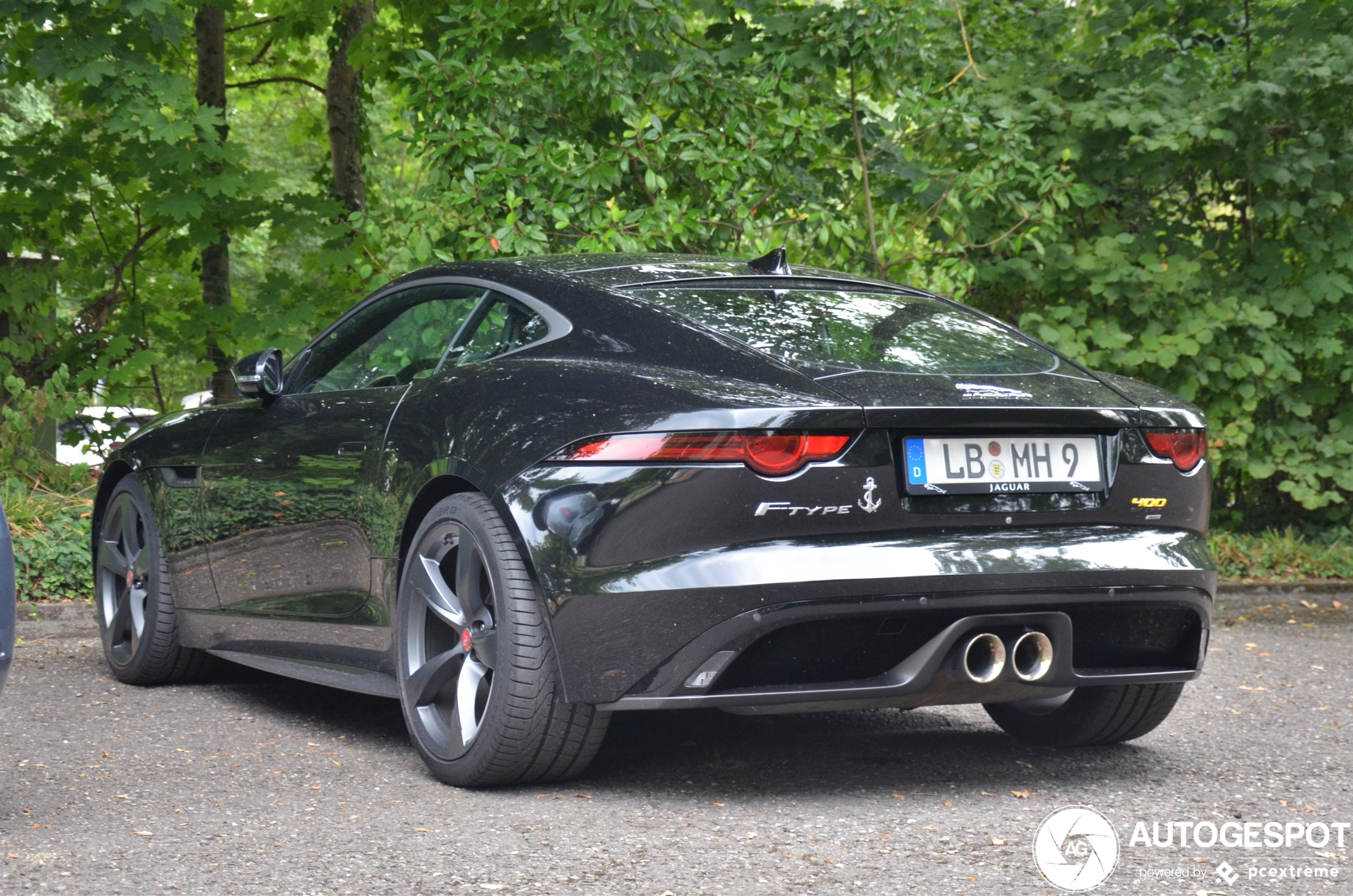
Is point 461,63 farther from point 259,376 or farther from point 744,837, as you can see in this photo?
point 744,837

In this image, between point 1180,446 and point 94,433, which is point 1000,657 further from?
point 94,433

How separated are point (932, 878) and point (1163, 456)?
4.36 feet

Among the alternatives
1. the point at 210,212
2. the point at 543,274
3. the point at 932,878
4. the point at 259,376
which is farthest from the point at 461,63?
the point at 932,878

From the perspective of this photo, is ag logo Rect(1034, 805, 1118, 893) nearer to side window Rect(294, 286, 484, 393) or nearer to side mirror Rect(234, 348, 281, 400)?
side window Rect(294, 286, 484, 393)

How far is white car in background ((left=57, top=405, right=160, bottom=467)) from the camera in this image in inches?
389

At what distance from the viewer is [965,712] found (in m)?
5.23

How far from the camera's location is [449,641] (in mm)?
3996

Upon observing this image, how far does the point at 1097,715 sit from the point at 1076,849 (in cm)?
120

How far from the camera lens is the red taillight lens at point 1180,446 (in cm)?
381

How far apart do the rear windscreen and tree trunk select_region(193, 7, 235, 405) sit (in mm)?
5981

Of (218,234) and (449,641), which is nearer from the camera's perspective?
(449,641)

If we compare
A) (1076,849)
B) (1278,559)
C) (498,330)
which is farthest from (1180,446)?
(1278,559)

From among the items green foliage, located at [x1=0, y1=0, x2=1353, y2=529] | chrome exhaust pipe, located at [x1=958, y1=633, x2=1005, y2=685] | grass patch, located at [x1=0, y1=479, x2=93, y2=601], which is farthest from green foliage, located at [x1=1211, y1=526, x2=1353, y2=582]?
grass patch, located at [x1=0, y1=479, x2=93, y2=601]

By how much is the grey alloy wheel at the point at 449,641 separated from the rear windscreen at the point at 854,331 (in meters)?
0.84
